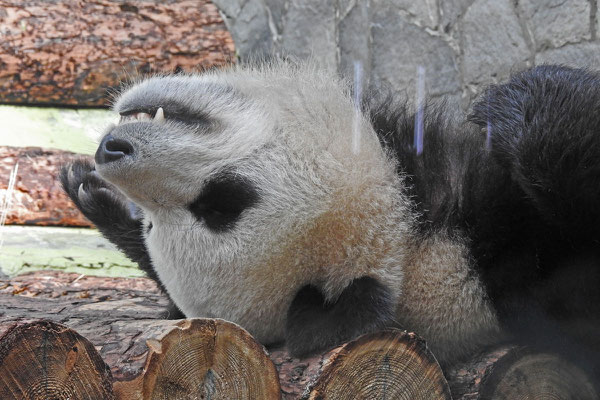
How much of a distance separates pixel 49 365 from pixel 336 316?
720mm

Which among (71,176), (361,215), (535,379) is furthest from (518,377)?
(71,176)

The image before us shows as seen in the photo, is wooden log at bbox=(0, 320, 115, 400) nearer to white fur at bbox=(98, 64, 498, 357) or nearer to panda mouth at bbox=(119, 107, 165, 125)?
white fur at bbox=(98, 64, 498, 357)

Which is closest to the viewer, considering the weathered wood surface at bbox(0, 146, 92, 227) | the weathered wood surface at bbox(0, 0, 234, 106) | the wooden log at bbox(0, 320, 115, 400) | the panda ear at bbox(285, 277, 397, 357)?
the wooden log at bbox(0, 320, 115, 400)

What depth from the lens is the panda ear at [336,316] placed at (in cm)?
183

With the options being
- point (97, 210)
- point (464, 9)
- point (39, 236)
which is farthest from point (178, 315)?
point (464, 9)

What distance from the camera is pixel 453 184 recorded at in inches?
80.9

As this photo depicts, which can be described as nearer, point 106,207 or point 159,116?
point 159,116

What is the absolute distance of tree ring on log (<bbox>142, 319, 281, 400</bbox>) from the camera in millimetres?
1615

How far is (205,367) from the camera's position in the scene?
1669 millimetres

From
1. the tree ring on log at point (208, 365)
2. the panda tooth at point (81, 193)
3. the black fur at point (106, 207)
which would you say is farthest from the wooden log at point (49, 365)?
the panda tooth at point (81, 193)

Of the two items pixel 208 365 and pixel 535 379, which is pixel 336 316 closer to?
pixel 208 365

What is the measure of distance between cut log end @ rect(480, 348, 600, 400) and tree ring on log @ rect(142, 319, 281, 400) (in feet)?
1.98

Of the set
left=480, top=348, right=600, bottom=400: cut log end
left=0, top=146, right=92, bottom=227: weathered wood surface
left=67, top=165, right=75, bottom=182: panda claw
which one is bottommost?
left=0, top=146, right=92, bottom=227: weathered wood surface

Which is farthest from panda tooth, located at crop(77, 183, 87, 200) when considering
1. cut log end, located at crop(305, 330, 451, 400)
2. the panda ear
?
cut log end, located at crop(305, 330, 451, 400)
